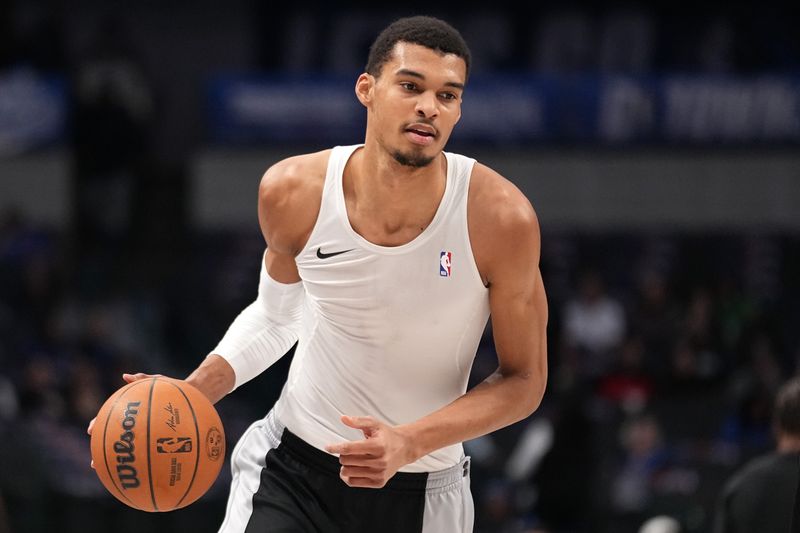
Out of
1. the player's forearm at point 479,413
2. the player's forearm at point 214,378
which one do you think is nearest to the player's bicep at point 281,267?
the player's forearm at point 214,378

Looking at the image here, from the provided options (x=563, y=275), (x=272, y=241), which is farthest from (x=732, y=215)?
(x=272, y=241)

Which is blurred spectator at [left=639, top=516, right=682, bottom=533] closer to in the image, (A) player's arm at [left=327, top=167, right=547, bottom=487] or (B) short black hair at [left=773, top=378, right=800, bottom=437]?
(B) short black hair at [left=773, top=378, right=800, bottom=437]

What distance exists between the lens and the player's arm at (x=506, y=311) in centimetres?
393

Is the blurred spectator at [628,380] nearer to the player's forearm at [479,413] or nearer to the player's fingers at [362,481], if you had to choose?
the player's forearm at [479,413]

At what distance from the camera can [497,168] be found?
14797 millimetres

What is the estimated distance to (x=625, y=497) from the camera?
9039 millimetres

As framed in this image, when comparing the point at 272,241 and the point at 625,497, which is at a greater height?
the point at 272,241

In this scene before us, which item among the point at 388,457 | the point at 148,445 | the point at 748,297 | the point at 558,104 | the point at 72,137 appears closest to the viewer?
the point at 388,457

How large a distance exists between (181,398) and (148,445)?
7.5 inches

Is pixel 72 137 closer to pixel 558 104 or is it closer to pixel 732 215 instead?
pixel 558 104

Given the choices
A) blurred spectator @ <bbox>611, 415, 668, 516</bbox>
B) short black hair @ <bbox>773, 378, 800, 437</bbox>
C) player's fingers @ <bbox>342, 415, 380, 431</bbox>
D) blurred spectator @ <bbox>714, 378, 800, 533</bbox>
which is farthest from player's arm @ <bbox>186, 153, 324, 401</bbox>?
blurred spectator @ <bbox>611, 415, 668, 516</bbox>

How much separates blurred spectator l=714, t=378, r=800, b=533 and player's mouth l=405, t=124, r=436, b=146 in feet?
7.58

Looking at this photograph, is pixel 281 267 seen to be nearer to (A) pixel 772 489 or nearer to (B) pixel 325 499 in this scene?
(B) pixel 325 499

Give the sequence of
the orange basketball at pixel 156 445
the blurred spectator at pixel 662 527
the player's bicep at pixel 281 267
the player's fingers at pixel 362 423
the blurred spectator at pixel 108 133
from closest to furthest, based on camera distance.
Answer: the player's fingers at pixel 362 423 → the orange basketball at pixel 156 445 → the player's bicep at pixel 281 267 → the blurred spectator at pixel 662 527 → the blurred spectator at pixel 108 133
